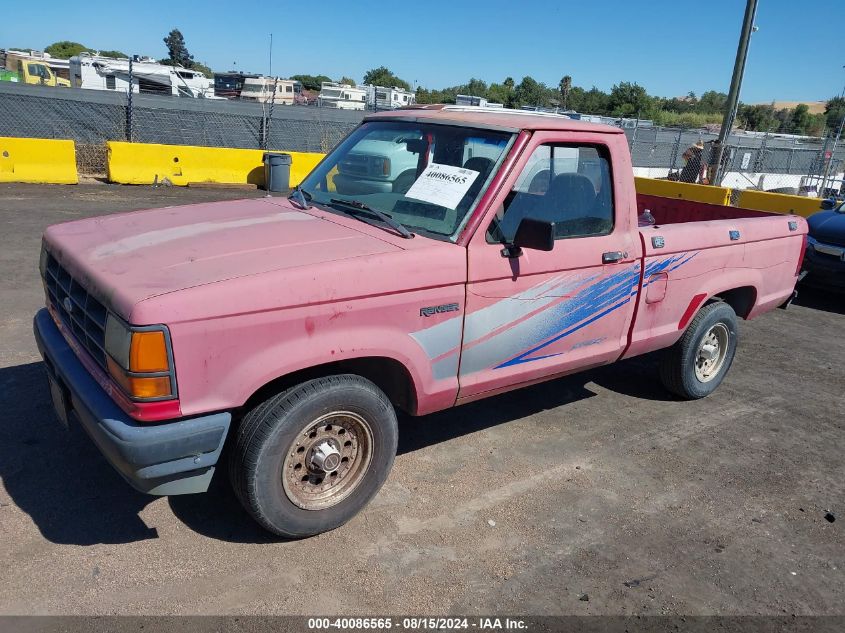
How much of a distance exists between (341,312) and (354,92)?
45626 millimetres

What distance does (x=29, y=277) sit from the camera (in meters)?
7.14

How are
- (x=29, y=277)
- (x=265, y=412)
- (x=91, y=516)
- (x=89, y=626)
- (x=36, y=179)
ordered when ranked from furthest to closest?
1. (x=36, y=179)
2. (x=29, y=277)
3. (x=91, y=516)
4. (x=265, y=412)
5. (x=89, y=626)

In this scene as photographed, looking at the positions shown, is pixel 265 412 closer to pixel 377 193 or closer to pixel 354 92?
pixel 377 193

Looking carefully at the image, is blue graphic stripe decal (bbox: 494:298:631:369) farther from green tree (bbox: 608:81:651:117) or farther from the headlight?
green tree (bbox: 608:81:651:117)

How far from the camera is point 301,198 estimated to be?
13.8 ft

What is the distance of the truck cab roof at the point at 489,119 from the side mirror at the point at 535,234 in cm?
66

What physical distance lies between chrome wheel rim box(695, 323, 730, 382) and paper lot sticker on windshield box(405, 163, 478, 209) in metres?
2.65

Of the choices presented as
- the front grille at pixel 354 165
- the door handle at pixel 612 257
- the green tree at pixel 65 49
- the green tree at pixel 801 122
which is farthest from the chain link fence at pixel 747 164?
the green tree at pixel 65 49

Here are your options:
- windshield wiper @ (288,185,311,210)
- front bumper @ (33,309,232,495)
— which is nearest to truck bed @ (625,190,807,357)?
windshield wiper @ (288,185,311,210)

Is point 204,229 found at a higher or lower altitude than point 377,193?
lower

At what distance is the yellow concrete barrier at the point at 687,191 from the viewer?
41.5ft

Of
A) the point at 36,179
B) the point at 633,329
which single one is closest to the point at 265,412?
the point at 633,329

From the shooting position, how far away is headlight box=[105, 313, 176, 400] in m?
2.63

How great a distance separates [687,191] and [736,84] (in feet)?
7.33
